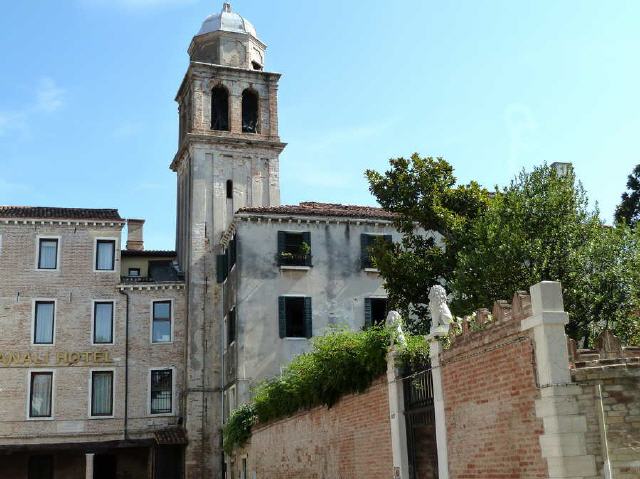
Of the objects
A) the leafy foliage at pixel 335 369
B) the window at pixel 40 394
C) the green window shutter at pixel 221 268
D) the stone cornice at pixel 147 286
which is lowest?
the leafy foliage at pixel 335 369

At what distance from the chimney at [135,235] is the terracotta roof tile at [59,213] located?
13.1 feet

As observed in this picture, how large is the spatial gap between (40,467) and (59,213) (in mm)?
10830

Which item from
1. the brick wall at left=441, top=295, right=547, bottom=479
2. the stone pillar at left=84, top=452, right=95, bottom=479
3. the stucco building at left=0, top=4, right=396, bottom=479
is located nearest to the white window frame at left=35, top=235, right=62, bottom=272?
the stucco building at left=0, top=4, right=396, bottom=479

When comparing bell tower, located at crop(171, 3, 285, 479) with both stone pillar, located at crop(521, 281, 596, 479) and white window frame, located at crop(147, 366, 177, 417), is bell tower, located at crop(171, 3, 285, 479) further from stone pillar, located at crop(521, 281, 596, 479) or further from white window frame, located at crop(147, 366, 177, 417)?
stone pillar, located at crop(521, 281, 596, 479)

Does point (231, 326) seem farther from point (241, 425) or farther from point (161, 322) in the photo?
point (241, 425)

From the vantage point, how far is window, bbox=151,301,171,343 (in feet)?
110

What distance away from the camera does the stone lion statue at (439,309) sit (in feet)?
39.8

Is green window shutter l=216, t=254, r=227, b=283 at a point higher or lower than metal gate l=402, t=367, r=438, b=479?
higher

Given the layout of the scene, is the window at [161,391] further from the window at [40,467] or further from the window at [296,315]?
the window at [296,315]

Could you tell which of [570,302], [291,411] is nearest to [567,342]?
[570,302]

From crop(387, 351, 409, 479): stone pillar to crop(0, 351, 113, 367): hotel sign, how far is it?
21701 mm

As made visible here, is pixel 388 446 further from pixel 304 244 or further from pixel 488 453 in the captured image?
pixel 304 244

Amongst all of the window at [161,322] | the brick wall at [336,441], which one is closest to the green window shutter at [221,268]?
the window at [161,322]

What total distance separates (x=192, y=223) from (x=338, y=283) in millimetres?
7382
